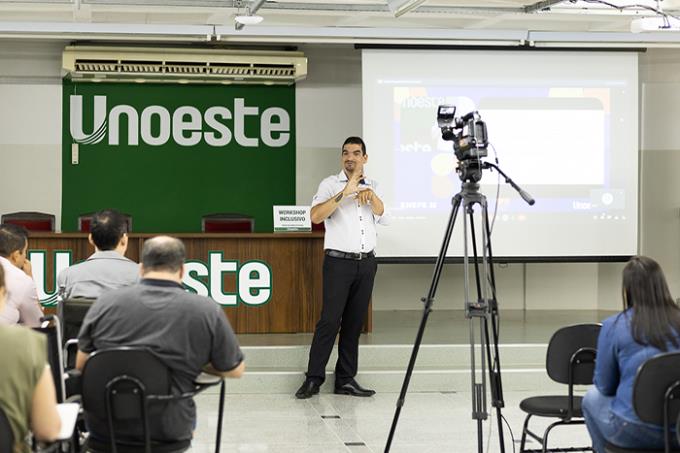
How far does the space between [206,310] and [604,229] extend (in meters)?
5.83

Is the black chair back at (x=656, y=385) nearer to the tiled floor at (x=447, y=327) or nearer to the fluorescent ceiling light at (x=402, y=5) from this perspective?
the tiled floor at (x=447, y=327)

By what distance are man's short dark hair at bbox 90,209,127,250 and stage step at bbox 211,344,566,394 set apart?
2.70 m

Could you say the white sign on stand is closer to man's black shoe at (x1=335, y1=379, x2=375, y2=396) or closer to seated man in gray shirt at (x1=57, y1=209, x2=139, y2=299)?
man's black shoe at (x1=335, y1=379, x2=375, y2=396)

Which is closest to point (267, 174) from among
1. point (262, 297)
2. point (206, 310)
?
point (262, 297)

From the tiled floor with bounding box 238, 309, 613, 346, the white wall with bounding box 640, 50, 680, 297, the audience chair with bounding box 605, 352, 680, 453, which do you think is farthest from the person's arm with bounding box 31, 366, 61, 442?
the white wall with bounding box 640, 50, 680, 297

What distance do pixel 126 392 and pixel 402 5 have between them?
4.83 meters

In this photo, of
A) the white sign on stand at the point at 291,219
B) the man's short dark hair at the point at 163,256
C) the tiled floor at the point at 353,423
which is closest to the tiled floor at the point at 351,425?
the tiled floor at the point at 353,423

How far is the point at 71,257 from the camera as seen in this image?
7.97 m

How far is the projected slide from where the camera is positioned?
28.7 ft

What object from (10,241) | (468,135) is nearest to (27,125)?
(10,241)

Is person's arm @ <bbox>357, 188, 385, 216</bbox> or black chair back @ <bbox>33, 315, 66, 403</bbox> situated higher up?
person's arm @ <bbox>357, 188, 385, 216</bbox>

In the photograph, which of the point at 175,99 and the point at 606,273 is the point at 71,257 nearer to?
the point at 175,99

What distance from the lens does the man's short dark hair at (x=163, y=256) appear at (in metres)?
3.88

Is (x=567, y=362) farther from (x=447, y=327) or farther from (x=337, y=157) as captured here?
(x=337, y=157)
